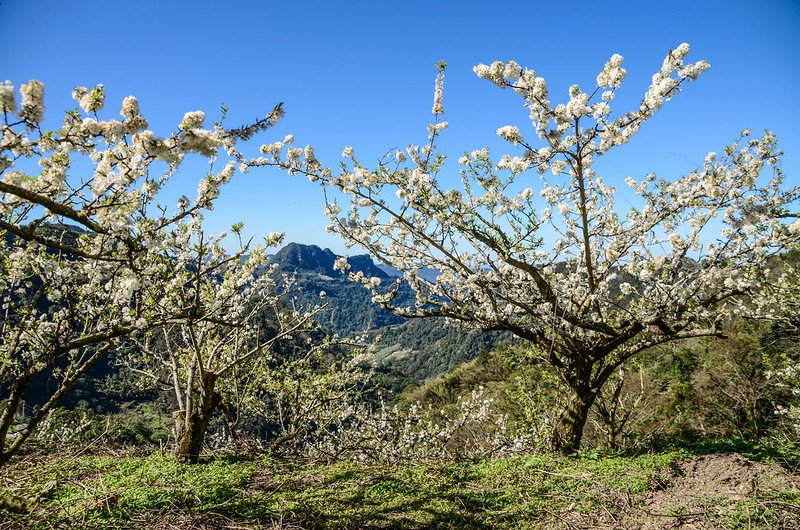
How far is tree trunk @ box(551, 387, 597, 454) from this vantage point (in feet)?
26.8

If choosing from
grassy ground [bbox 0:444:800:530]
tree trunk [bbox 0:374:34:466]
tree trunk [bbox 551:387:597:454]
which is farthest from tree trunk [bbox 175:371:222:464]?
tree trunk [bbox 551:387:597:454]

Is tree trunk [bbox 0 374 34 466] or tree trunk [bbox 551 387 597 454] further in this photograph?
tree trunk [bbox 551 387 597 454]

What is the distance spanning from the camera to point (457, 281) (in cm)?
831

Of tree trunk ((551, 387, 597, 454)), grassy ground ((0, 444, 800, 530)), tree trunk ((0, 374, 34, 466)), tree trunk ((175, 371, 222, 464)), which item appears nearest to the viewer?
tree trunk ((0, 374, 34, 466))

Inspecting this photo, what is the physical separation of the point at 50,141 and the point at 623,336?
8.13 m

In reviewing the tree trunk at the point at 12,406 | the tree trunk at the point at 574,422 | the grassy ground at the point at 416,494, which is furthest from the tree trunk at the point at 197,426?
the tree trunk at the point at 574,422

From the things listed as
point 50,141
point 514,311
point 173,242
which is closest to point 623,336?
point 514,311

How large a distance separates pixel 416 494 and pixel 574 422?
13.2 ft

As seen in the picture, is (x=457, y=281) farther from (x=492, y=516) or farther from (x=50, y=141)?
(x=50, y=141)

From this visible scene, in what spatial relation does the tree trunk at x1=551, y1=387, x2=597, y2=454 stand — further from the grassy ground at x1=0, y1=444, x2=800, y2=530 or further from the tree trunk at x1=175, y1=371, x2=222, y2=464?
the tree trunk at x1=175, y1=371, x2=222, y2=464

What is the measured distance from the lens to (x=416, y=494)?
237 inches

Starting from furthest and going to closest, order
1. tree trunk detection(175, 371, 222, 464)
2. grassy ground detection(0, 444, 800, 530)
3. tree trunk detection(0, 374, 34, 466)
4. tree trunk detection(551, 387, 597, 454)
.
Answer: tree trunk detection(551, 387, 597, 454)
tree trunk detection(175, 371, 222, 464)
grassy ground detection(0, 444, 800, 530)
tree trunk detection(0, 374, 34, 466)

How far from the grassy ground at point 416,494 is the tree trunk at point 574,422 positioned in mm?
790

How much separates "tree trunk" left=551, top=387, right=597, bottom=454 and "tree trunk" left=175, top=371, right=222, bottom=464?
6994mm
